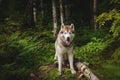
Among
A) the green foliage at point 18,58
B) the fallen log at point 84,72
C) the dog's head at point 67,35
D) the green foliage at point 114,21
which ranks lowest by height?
the fallen log at point 84,72

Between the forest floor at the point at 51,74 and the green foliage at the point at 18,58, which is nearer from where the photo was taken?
the green foliage at the point at 18,58

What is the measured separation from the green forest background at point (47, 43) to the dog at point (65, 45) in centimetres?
48

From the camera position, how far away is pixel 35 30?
15.4m

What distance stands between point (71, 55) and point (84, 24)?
964 cm

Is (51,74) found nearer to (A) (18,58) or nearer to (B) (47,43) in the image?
(A) (18,58)

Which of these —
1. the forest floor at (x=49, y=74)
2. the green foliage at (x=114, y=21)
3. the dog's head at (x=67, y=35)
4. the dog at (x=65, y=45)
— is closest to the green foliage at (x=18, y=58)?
the forest floor at (x=49, y=74)

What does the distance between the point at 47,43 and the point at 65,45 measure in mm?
4733

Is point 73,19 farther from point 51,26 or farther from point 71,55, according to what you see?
point 71,55

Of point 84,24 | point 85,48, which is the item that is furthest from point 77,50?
point 84,24

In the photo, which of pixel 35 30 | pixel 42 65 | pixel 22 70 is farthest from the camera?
pixel 35 30

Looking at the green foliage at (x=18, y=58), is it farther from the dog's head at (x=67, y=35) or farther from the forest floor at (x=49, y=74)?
the dog's head at (x=67, y=35)

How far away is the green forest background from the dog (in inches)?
19.1

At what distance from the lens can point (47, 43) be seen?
12930mm

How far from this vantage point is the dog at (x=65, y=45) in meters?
8.12
